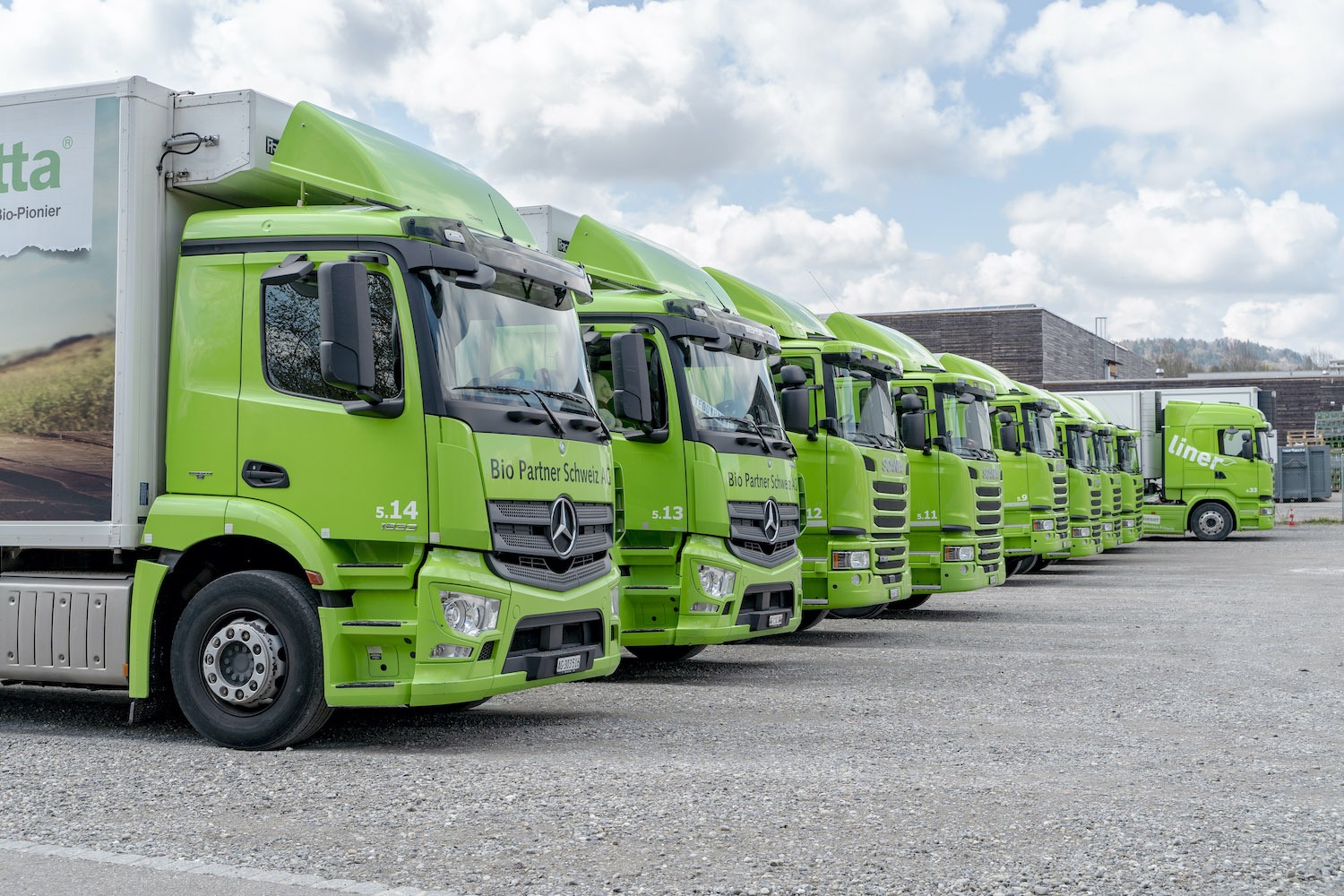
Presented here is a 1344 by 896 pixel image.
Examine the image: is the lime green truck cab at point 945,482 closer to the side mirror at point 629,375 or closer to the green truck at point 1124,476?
the side mirror at point 629,375

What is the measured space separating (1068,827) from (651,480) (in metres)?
5.10

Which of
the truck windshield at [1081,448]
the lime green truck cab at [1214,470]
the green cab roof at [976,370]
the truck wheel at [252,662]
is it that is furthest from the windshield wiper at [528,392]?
the lime green truck cab at [1214,470]

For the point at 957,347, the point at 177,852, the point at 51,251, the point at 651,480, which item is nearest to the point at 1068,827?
the point at 177,852

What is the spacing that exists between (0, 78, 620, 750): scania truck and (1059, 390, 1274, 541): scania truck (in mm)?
27000

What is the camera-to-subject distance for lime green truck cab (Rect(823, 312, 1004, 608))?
15.3 metres

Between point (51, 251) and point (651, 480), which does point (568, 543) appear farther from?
point (51, 251)

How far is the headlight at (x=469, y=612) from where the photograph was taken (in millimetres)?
7273

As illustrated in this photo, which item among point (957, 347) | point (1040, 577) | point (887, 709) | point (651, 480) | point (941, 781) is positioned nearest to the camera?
point (941, 781)

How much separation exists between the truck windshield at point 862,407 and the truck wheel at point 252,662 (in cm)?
662

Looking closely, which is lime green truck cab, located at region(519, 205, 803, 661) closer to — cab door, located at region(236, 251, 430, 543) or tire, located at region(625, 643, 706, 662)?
tire, located at region(625, 643, 706, 662)

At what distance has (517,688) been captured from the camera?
7648 mm

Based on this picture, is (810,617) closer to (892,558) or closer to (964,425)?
(892,558)

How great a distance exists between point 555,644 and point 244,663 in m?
1.67

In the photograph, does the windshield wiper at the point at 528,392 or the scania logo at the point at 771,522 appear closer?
the windshield wiper at the point at 528,392
